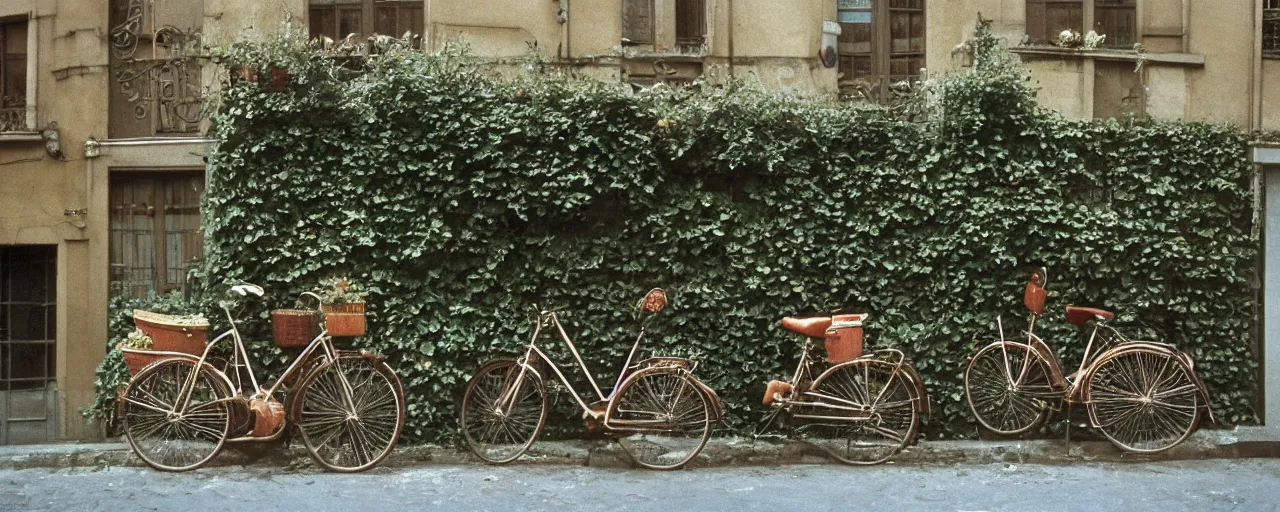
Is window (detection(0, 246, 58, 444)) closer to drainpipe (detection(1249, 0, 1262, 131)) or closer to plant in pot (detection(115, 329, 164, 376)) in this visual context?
plant in pot (detection(115, 329, 164, 376))

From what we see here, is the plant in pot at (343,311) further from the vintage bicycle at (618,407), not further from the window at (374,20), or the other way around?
the window at (374,20)

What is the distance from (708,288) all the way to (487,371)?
183cm

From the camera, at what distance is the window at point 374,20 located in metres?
11.1

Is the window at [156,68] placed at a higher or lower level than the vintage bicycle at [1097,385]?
higher

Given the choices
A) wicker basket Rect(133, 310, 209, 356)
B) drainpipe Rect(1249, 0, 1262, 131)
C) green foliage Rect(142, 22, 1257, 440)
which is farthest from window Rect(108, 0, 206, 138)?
drainpipe Rect(1249, 0, 1262, 131)

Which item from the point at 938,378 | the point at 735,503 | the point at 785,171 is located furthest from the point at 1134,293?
the point at 735,503

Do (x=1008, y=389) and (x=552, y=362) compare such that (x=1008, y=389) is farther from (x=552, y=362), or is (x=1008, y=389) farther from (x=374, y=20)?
(x=374, y=20)

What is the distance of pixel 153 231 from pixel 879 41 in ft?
24.5

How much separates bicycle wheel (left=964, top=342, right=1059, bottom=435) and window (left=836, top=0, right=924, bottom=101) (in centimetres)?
343

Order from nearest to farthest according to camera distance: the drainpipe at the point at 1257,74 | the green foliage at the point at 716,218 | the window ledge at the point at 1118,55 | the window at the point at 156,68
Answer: the green foliage at the point at 716,218
the window ledge at the point at 1118,55
the drainpipe at the point at 1257,74
the window at the point at 156,68

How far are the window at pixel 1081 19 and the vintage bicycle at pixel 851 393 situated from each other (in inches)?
167

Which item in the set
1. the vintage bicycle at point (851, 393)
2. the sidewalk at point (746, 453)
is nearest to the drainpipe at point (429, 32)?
the sidewalk at point (746, 453)

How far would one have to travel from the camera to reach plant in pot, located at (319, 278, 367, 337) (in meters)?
8.12

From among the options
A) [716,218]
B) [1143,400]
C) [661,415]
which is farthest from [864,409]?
[1143,400]
